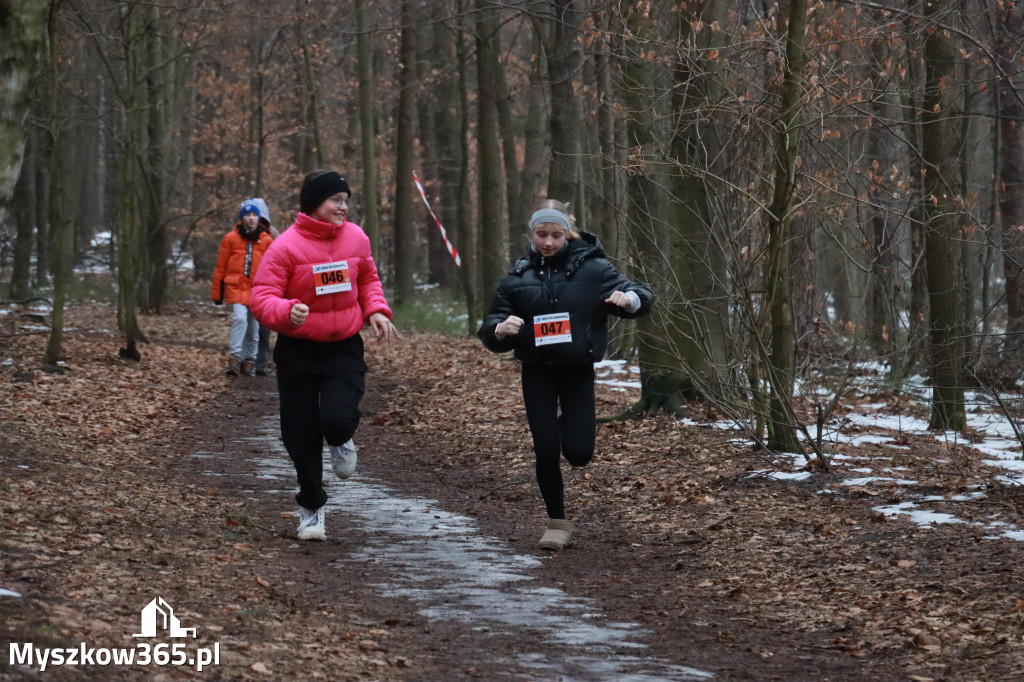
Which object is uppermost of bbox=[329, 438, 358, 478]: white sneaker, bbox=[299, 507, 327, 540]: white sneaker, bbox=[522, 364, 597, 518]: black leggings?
bbox=[522, 364, 597, 518]: black leggings

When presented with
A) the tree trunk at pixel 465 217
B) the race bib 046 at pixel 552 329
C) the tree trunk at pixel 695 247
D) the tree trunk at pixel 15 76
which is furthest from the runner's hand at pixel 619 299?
the tree trunk at pixel 465 217

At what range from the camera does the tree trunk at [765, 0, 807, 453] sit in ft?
29.8

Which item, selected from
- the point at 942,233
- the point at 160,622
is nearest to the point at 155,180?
the point at 942,233

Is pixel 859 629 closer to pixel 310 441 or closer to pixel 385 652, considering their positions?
pixel 385 652

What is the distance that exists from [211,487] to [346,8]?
61.3 ft

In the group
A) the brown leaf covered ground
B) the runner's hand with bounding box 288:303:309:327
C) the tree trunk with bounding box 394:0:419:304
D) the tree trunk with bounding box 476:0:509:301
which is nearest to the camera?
the brown leaf covered ground

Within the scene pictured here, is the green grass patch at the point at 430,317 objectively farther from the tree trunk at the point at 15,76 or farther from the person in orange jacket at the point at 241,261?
the tree trunk at the point at 15,76

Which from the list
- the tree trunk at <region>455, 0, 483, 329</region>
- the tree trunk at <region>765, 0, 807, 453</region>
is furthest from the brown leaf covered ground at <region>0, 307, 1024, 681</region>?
the tree trunk at <region>455, 0, 483, 329</region>

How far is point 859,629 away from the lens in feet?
19.0

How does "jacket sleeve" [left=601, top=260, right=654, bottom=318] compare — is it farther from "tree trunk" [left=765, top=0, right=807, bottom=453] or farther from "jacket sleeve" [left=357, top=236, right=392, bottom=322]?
"tree trunk" [left=765, top=0, right=807, bottom=453]

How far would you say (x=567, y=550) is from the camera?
7.60 m

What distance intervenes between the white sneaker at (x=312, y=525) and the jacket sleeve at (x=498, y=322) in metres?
1.49

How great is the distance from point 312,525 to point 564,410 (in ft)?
5.61

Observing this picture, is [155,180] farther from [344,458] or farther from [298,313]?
[298,313]
